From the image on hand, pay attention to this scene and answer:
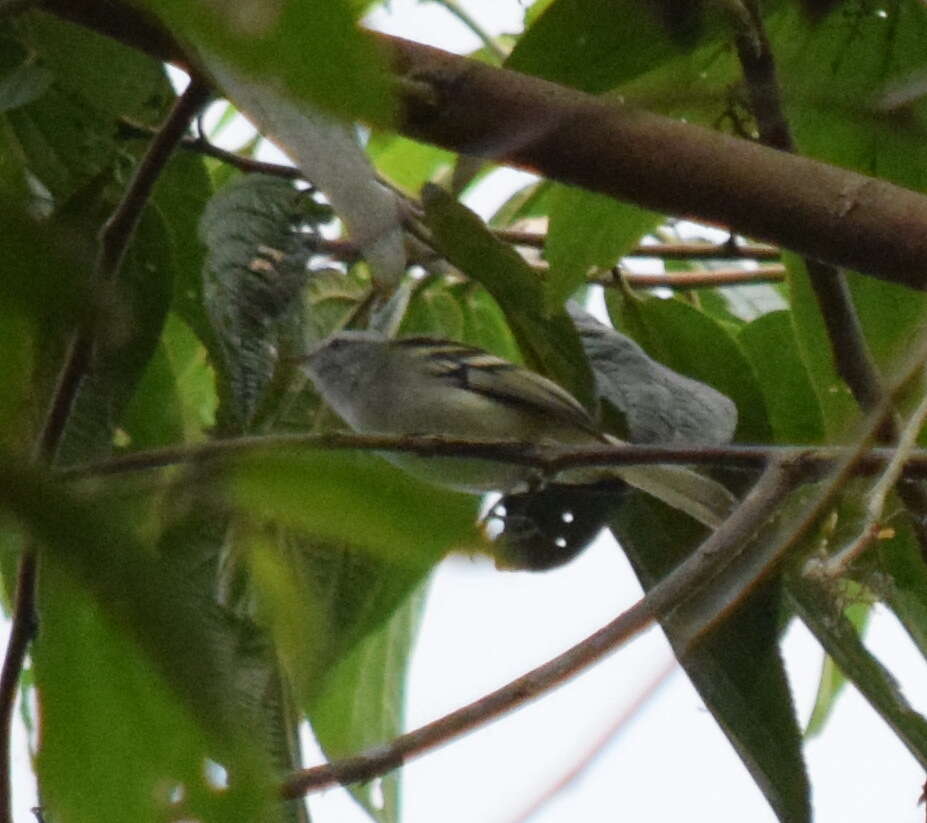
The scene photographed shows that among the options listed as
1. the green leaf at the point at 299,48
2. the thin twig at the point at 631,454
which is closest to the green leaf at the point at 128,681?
the green leaf at the point at 299,48

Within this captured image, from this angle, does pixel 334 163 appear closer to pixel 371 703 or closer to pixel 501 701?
pixel 501 701

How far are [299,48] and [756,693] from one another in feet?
4.71

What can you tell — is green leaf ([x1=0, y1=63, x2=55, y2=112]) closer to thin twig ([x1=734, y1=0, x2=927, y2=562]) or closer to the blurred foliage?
the blurred foliage

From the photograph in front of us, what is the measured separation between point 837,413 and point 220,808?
137 centimetres

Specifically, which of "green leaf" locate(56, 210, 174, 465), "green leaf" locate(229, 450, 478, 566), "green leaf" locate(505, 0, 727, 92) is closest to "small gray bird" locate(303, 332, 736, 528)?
"green leaf" locate(56, 210, 174, 465)

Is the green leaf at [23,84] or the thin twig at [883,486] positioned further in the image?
the green leaf at [23,84]

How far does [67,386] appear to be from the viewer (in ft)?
3.59

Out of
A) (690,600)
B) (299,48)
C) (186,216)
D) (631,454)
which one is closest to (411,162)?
(186,216)

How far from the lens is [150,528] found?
0.66m

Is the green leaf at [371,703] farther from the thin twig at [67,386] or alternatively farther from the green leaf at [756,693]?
the thin twig at [67,386]

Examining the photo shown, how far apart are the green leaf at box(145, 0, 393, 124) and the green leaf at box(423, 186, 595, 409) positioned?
1.00m

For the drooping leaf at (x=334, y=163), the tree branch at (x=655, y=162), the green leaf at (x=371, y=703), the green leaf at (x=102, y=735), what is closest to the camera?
the green leaf at (x=102, y=735)

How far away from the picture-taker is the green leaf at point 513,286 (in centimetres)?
139

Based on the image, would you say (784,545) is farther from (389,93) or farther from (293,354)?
(293,354)
